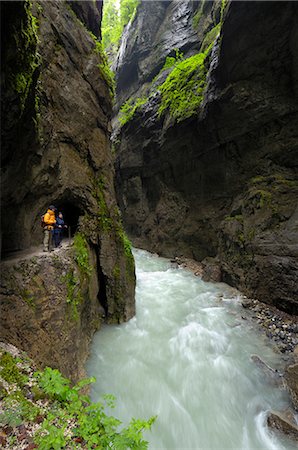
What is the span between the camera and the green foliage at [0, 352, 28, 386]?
3.08 metres

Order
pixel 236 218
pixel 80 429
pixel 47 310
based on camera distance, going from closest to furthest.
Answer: pixel 80 429 → pixel 47 310 → pixel 236 218

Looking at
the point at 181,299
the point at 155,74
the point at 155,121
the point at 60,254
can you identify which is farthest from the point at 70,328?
the point at 155,74

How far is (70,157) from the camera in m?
7.79

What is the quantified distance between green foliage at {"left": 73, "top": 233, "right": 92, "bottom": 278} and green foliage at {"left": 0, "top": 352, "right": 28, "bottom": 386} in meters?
3.23

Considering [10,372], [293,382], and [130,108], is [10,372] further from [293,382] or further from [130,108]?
[130,108]

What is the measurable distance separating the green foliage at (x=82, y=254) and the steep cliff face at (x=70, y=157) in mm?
310

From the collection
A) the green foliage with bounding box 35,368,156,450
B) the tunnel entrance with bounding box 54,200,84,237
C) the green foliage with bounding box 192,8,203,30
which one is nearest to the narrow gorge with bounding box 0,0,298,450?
the green foliage with bounding box 35,368,156,450

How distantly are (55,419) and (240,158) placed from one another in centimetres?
1289

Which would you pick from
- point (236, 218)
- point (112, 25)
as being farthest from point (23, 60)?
point (112, 25)

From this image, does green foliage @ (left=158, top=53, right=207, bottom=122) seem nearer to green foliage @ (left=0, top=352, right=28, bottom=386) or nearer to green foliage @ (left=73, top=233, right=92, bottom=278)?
green foliage @ (left=73, top=233, right=92, bottom=278)

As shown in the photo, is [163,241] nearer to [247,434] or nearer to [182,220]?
[182,220]

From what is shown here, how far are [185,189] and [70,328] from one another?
42.4 feet

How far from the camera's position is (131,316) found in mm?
8391

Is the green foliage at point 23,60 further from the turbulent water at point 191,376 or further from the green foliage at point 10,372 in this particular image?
the turbulent water at point 191,376
